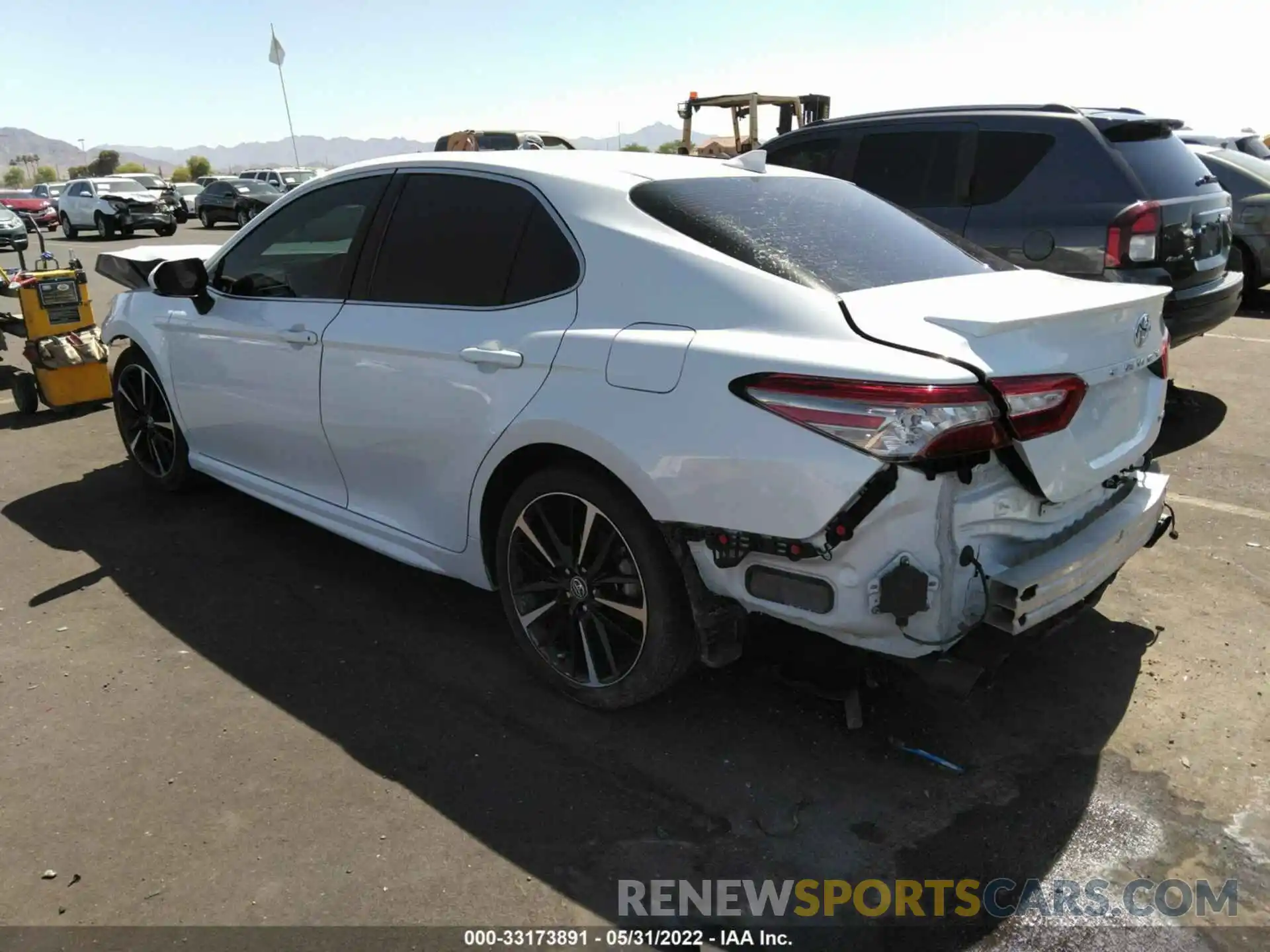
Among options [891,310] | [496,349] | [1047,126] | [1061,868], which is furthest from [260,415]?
[1047,126]

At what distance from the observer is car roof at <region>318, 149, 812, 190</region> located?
10.4 ft

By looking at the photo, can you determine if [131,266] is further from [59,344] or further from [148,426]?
[59,344]

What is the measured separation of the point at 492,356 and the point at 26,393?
5673 millimetres

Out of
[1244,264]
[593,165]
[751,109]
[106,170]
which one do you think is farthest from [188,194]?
[106,170]

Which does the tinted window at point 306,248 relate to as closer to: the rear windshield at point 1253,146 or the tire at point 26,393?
the tire at point 26,393

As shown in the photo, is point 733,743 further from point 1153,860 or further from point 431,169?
point 431,169

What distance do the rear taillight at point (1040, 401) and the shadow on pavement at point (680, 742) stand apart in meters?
0.63

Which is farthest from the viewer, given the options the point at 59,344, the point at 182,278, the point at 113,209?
the point at 113,209

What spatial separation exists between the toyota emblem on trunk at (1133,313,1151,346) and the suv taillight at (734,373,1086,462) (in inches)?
23.7

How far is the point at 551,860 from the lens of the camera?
8.24ft

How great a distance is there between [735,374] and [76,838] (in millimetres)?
2240

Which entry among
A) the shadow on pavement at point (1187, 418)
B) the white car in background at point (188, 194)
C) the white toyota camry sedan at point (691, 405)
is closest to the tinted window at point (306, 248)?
the white toyota camry sedan at point (691, 405)

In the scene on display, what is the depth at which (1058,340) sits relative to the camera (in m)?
2.54

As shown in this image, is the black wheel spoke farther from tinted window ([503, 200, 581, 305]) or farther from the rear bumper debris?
the rear bumper debris
